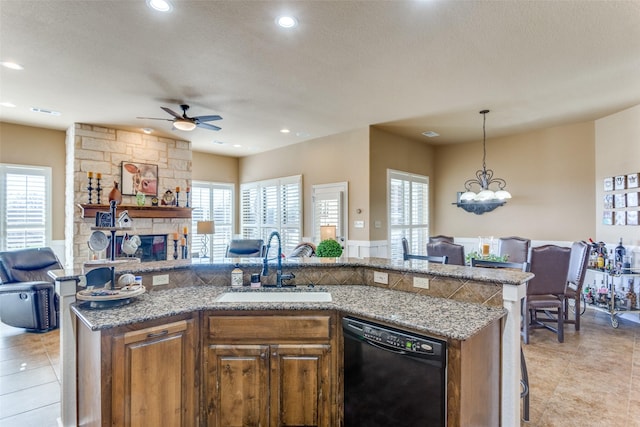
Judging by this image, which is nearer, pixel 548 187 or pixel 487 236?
pixel 548 187

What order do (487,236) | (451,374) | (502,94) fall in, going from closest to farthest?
(451,374) → (502,94) → (487,236)

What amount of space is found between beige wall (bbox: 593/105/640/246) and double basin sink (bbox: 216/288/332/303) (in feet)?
15.7

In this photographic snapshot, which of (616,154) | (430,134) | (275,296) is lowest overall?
(275,296)

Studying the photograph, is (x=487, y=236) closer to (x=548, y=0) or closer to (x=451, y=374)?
(x=548, y=0)

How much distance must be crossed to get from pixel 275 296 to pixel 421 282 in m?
1.08

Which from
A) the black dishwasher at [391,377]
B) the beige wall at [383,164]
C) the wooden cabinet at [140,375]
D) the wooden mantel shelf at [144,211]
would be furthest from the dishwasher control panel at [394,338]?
the wooden mantel shelf at [144,211]

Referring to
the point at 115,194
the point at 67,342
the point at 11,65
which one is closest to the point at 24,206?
the point at 115,194

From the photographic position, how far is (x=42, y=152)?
19.2 feet

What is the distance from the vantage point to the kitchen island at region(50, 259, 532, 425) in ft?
5.77

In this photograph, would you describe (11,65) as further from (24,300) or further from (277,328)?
(277,328)

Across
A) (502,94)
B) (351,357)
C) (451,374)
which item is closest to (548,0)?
(502,94)

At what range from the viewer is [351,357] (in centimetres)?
205

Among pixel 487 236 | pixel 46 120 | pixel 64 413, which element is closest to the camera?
pixel 64 413

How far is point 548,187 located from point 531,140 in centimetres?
88
